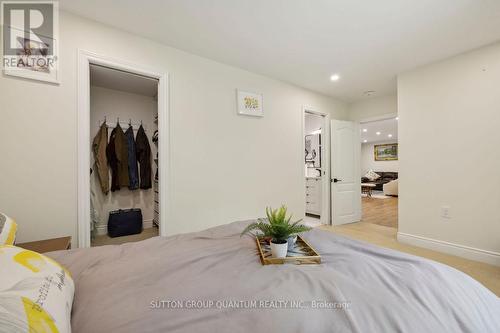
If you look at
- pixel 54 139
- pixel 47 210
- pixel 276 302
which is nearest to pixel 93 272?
pixel 276 302

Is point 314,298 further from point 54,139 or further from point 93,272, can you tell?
point 54,139

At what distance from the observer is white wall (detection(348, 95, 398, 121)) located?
3650 mm

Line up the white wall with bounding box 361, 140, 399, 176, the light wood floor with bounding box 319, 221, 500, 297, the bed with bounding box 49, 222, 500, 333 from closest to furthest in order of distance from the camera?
the bed with bounding box 49, 222, 500, 333 → the light wood floor with bounding box 319, 221, 500, 297 → the white wall with bounding box 361, 140, 399, 176

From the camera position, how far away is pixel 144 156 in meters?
3.42

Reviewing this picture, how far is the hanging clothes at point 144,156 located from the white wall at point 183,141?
4.78ft

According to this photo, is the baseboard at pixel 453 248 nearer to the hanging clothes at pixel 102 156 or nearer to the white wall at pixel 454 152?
the white wall at pixel 454 152

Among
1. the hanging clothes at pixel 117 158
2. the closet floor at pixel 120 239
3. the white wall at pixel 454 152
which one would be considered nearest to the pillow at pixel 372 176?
the white wall at pixel 454 152

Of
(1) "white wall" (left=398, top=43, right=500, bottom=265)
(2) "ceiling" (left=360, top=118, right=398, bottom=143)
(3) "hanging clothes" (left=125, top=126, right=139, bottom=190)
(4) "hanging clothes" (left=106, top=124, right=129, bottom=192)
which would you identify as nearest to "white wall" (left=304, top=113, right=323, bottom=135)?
(1) "white wall" (left=398, top=43, right=500, bottom=265)

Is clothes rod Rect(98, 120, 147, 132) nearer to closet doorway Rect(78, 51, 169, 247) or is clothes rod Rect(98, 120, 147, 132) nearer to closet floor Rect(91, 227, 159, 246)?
closet doorway Rect(78, 51, 169, 247)

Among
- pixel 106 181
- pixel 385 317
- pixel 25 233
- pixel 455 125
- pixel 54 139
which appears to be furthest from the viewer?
pixel 106 181

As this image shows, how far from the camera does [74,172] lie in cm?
177

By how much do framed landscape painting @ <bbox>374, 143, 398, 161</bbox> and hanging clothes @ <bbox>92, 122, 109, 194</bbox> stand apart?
34.3ft

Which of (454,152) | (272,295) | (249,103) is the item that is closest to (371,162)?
(454,152)

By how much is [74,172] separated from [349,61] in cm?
316
